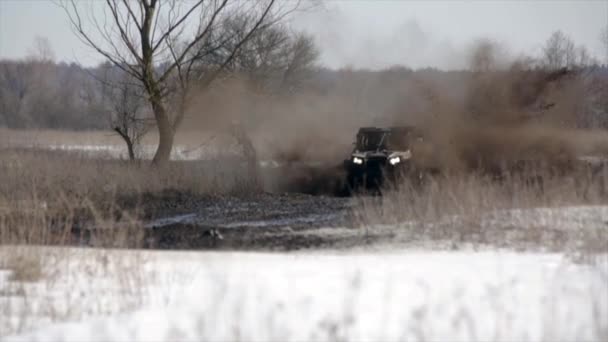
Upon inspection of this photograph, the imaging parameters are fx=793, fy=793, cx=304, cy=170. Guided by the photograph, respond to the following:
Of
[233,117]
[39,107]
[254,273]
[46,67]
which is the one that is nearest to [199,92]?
[233,117]

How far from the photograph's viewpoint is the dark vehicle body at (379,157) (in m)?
26.6

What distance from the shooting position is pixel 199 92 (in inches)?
1209

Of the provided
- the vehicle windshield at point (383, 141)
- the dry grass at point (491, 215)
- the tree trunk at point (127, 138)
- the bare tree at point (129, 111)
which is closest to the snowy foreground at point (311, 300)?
the dry grass at point (491, 215)

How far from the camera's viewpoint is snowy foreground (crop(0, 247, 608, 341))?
822cm

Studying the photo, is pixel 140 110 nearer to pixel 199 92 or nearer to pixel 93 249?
pixel 199 92

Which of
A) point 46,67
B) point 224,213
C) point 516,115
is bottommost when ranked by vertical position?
point 224,213

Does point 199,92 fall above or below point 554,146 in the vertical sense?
above

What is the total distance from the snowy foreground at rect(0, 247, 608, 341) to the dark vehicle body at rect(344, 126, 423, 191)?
14.4 metres

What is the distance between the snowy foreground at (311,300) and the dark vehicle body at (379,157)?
1444 centimetres

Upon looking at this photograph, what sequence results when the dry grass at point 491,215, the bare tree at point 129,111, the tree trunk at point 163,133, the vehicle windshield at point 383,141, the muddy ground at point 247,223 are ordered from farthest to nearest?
the bare tree at point 129,111 → the tree trunk at point 163,133 → the vehicle windshield at point 383,141 → the muddy ground at point 247,223 → the dry grass at point 491,215

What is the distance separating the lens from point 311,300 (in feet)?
29.8

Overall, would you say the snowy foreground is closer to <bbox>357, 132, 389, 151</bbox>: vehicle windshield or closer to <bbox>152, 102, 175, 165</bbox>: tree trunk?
<bbox>357, 132, 389, 151</bbox>: vehicle windshield

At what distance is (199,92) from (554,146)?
15.6 metres

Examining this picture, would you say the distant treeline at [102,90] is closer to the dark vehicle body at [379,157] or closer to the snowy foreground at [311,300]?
the dark vehicle body at [379,157]
